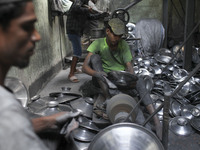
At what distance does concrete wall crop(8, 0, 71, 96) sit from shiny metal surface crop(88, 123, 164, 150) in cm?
181

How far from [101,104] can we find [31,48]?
103 inches

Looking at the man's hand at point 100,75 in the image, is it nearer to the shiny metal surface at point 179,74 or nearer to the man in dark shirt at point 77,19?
the man in dark shirt at point 77,19

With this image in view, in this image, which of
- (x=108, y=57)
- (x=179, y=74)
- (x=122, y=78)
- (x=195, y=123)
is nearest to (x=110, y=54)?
(x=108, y=57)

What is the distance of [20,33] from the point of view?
2.43 feet

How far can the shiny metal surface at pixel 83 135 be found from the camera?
2.69m

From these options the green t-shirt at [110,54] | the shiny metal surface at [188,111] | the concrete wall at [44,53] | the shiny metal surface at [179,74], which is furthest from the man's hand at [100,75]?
the shiny metal surface at [179,74]

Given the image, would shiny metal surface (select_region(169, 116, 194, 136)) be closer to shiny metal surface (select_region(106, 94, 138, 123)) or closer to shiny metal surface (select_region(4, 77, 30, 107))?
shiny metal surface (select_region(106, 94, 138, 123))

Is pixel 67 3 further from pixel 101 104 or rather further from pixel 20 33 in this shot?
pixel 20 33

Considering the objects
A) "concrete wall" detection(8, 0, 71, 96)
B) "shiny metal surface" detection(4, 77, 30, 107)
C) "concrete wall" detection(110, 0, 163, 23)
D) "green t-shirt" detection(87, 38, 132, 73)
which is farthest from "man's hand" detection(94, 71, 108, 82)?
"concrete wall" detection(110, 0, 163, 23)

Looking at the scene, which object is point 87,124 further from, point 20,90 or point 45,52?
point 45,52

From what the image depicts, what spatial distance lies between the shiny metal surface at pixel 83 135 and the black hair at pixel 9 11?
2.14 metres

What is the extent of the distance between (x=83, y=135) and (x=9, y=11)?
2.26 meters

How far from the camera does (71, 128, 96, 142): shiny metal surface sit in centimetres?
269

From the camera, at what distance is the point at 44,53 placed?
16.5ft
